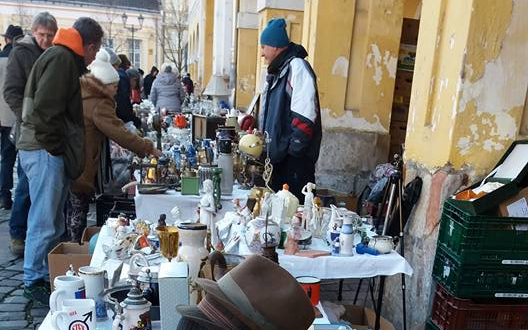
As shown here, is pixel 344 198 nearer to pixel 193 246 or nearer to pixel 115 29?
pixel 193 246

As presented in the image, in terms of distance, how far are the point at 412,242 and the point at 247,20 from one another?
22.1 ft

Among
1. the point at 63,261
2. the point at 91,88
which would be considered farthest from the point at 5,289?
the point at 91,88

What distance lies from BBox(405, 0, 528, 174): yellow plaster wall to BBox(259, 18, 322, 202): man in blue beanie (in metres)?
0.95

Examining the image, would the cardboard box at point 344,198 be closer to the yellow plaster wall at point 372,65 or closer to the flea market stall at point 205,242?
the flea market stall at point 205,242

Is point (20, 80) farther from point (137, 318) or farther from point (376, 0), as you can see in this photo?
point (376, 0)

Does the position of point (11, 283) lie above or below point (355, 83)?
below

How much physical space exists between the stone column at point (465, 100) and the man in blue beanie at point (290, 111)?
86cm

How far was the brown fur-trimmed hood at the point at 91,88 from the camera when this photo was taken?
3.38 meters

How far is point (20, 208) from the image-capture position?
3768 mm

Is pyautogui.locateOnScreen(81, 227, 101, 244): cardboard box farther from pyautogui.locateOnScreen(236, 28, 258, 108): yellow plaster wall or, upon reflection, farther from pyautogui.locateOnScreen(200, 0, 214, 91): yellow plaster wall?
pyautogui.locateOnScreen(200, 0, 214, 91): yellow plaster wall

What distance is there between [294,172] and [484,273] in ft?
5.31

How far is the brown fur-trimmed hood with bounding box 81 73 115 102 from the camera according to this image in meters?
3.38

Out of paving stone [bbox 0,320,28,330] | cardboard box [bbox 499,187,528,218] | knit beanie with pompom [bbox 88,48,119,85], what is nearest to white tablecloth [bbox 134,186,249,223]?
paving stone [bbox 0,320,28,330]

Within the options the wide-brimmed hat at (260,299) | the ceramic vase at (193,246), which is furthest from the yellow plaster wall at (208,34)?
the wide-brimmed hat at (260,299)
